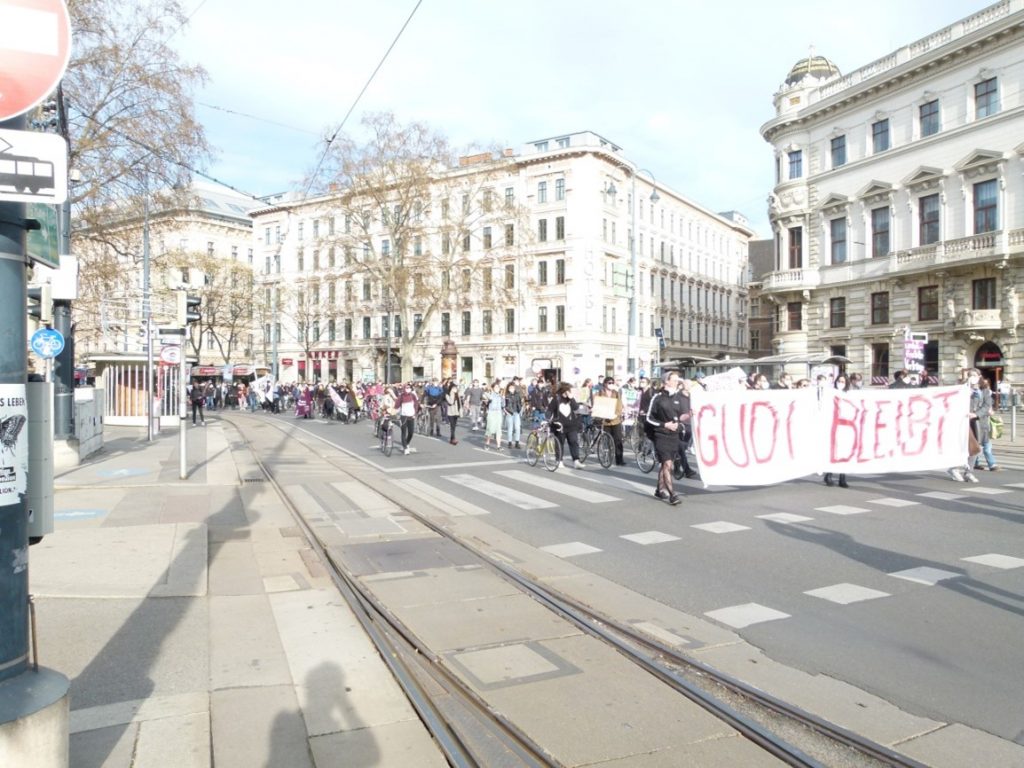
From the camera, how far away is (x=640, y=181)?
69.9 metres

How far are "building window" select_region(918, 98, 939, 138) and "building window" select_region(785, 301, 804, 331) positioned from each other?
1097 cm

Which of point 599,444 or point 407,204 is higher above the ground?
point 407,204

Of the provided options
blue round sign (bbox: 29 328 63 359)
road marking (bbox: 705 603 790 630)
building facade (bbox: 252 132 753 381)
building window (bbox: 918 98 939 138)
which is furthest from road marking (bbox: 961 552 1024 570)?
building window (bbox: 918 98 939 138)

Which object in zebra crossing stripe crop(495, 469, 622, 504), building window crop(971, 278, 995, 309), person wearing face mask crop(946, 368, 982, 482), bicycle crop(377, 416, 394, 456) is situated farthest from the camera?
building window crop(971, 278, 995, 309)

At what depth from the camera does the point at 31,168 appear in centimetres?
279

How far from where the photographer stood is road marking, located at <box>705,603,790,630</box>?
5707mm

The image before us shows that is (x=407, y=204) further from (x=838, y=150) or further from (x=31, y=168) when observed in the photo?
(x=31, y=168)

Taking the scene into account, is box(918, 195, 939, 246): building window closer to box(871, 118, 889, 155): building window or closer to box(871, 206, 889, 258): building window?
box(871, 206, 889, 258): building window

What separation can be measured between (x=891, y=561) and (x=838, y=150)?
41.0 m

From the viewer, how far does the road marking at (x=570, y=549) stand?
8.03 m

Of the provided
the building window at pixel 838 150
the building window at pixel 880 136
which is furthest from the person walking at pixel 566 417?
the building window at pixel 838 150

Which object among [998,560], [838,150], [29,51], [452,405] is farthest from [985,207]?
[29,51]

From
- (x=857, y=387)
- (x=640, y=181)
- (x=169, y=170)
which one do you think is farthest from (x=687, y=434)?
(x=640, y=181)

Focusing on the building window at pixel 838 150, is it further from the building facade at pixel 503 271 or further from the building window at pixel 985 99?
the building facade at pixel 503 271
